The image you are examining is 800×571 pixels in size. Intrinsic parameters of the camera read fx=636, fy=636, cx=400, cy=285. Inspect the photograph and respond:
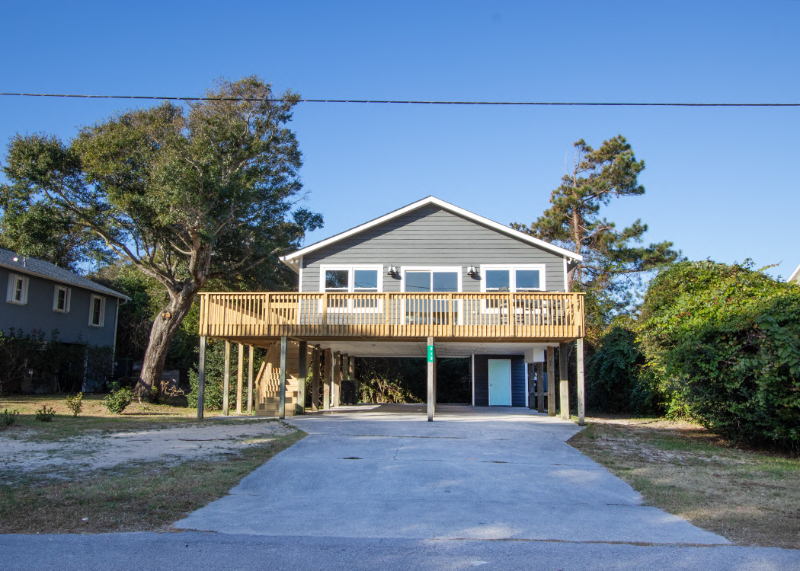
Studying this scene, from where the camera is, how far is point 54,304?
2594cm

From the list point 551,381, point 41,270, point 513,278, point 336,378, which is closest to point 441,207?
point 513,278

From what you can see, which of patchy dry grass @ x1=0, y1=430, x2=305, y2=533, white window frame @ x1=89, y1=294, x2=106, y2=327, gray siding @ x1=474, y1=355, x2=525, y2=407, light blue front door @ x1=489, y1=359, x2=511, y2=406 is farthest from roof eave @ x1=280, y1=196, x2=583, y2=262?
white window frame @ x1=89, y1=294, x2=106, y2=327

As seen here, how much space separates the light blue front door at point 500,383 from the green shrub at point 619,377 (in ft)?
10.1

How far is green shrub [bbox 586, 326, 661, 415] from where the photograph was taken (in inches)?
823

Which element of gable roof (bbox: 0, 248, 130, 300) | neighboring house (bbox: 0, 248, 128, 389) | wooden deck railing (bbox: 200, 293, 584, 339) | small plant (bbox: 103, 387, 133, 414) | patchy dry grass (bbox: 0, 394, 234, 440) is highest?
gable roof (bbox: 0, 248, 130, 300)

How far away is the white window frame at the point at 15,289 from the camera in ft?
76.9

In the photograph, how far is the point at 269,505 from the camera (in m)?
7.03

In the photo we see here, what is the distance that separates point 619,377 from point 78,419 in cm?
1692

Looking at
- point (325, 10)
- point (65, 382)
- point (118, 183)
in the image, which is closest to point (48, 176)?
point (118, 183)

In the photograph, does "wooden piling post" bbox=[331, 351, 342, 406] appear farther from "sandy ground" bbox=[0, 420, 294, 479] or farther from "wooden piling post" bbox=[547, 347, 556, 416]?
"sandy ground" bbox=[0, 420, 294, 479]

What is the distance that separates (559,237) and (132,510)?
2953 cm

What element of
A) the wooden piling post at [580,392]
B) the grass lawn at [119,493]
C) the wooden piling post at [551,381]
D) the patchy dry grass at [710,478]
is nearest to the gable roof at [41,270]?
the grass lawn at [119,493]

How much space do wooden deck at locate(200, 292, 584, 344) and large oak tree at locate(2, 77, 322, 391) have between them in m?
4.86

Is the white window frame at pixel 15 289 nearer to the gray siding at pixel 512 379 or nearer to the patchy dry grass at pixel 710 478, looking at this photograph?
the gray siding at pixel 512 379
